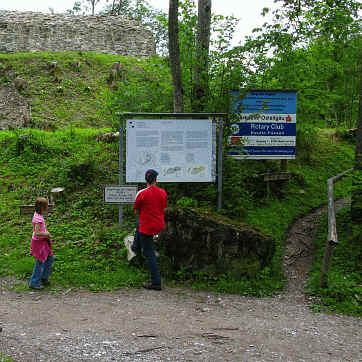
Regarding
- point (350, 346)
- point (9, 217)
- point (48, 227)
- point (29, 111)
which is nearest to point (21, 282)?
point (48, 227)

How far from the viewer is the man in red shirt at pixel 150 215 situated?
593 cm

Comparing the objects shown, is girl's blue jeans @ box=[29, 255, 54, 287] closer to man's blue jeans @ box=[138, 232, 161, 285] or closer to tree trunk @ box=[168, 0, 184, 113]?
man's blue jeans @ box=[138, 232, 161, 285]

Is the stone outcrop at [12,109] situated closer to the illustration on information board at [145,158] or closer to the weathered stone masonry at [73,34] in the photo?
the illustration on information board at [145,158]

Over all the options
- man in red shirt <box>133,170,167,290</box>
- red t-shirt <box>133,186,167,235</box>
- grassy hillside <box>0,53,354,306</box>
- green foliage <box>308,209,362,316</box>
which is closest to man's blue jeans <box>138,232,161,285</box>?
man in red shirt <box>133,170,167,290</box>

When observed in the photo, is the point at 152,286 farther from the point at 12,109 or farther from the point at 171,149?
the point at 12,109

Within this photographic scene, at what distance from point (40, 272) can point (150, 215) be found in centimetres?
183

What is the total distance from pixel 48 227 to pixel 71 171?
222cm

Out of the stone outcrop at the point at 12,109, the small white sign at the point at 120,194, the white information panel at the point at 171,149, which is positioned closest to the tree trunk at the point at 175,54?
the white information panel at the point at 171,149

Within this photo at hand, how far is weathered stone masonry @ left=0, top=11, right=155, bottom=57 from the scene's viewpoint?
981 inches

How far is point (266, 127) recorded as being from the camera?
31.6 ft

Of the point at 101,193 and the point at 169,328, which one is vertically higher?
the point at 101,193

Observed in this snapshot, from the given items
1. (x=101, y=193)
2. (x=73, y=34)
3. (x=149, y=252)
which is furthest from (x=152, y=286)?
(x=73, y=34)

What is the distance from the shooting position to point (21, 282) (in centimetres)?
623

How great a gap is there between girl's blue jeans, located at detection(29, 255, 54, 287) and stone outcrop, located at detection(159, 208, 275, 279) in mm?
1907
